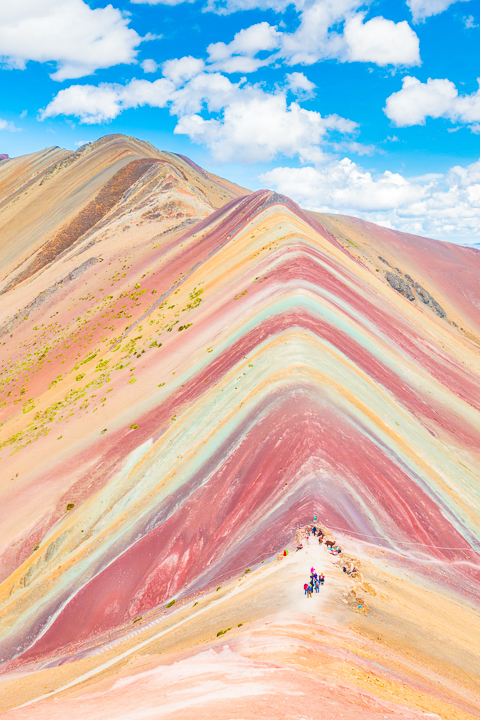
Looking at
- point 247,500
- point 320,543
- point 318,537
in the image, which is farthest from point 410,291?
point 320,543

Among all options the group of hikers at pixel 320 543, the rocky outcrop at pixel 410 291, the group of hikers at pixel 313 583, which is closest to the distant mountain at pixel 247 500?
the group of hikers at pixel 320 543

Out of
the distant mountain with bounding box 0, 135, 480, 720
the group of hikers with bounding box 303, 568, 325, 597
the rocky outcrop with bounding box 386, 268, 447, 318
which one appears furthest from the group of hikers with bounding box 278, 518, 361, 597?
the rocky outcrop with bounding box 386, 268, 447, 318

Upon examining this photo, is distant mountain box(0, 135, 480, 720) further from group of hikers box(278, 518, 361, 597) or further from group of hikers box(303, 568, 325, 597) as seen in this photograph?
group of hikers box(303, 568, 325, 597)

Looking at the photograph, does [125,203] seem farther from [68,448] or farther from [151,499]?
[151,499]

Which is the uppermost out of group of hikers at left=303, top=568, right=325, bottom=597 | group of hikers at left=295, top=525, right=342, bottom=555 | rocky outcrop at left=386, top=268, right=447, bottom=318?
rocky outcrop at left=386, top=268, right=447, bottom=318

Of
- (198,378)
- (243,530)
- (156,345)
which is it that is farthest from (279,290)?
(243,530)

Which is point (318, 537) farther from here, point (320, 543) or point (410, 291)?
point (410, 291)
